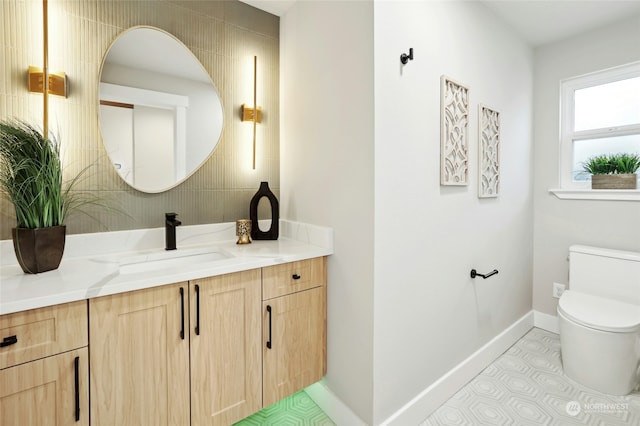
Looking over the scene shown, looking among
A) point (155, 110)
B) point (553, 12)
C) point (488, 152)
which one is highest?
point (553, 12)

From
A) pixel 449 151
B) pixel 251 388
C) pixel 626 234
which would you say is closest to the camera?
pixel 251 388

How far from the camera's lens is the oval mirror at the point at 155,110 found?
148 cm

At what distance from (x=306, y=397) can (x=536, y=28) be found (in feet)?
9.86

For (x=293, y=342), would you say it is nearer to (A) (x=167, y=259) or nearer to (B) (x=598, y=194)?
(A) (x=167, y=259)

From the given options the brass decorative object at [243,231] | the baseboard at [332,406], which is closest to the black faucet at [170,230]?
the brass decorative object at [243,231]

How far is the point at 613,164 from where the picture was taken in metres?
2.19

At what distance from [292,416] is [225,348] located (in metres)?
0.68

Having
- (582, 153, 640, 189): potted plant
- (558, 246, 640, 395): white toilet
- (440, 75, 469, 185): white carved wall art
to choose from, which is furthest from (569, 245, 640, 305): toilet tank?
(440, 75, 469, 185): white carved wall art

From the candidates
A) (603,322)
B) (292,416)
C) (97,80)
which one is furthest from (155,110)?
(603,322)

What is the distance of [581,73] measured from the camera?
2334 mm

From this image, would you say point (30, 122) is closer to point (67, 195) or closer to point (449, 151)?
point (67, 195)

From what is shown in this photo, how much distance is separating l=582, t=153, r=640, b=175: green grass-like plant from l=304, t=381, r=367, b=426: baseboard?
96.1 inches

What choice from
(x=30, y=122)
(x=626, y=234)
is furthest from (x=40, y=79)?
(x=626, y=234)

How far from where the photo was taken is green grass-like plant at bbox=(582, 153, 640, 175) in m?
2.13
